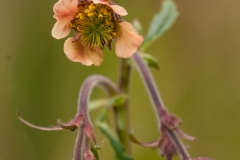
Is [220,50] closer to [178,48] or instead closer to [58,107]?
[178,48]

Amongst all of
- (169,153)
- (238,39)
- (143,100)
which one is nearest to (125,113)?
(169,153)

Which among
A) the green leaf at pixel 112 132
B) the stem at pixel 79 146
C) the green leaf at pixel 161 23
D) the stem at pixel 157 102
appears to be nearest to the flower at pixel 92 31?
the stem at pixel 79 146

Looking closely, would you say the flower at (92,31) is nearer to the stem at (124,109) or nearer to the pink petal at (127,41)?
the pink petal at (127,41)

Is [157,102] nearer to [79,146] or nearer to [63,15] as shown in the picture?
[79,146]

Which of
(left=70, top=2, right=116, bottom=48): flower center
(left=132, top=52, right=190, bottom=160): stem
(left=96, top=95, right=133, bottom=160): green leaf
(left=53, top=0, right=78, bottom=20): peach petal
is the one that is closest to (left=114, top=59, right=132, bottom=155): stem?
(left=96, top=95, right=133, bottom=160): green leaf

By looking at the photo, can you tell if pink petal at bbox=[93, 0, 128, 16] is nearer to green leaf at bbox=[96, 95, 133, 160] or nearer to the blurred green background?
green leaf at bbox=[96, 95, 133, 160]

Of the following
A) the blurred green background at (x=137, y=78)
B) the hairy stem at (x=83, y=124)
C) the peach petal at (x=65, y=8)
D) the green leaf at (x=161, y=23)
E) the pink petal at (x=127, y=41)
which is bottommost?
the blurred green background at (x=137, y=78)

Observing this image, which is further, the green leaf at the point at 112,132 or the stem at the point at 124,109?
the stem at the point at 124,109
